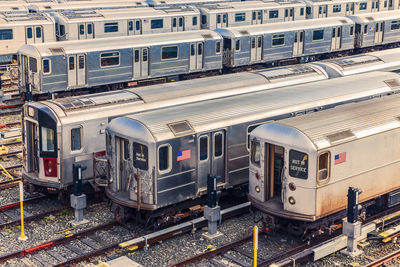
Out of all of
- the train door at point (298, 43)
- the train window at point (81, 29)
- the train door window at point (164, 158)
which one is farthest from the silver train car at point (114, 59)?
the train door window at point (164, 158)

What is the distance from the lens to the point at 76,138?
61.5 ft

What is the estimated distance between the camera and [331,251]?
624 inches

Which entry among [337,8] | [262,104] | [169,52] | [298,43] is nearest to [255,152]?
[262,104]

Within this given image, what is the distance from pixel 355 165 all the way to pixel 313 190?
59.8 inches

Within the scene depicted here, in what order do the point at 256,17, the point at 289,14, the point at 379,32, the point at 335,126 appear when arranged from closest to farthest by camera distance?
the point at 335,126, the point at 379,32, the point at 256,17, the point at 289,14

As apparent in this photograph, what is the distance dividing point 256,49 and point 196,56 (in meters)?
4.14

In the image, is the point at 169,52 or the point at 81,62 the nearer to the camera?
the point at 81,62

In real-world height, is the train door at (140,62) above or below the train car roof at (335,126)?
below

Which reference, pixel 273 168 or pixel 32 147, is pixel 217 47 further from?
pixel 273 168

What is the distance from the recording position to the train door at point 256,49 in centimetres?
3616

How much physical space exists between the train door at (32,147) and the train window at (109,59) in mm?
11762

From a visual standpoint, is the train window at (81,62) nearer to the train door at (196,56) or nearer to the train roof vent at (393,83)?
the train door at (196,56)

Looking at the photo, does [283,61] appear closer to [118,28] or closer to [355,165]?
[118,28]

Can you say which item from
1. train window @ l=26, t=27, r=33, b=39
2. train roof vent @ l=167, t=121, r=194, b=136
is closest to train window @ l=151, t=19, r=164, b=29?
train window @ l=26, t=27, r=33, b=39
